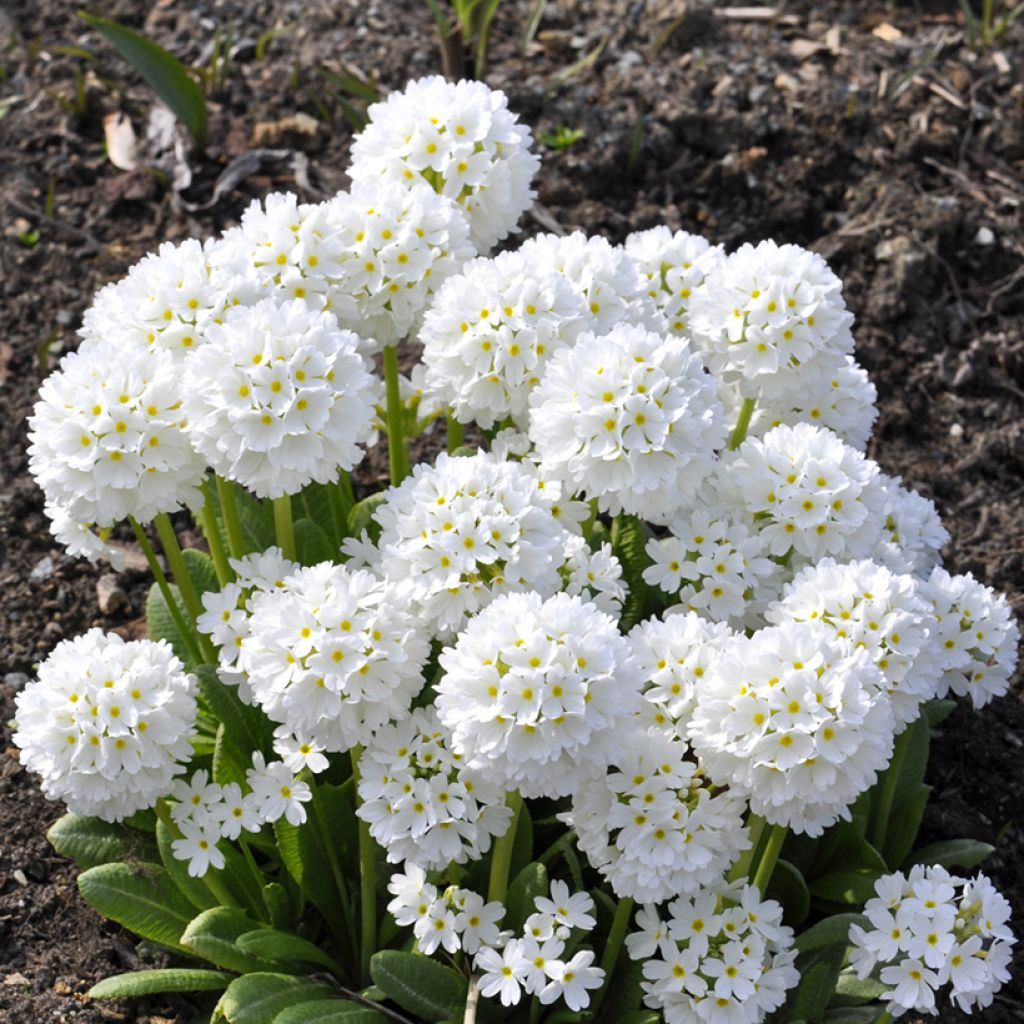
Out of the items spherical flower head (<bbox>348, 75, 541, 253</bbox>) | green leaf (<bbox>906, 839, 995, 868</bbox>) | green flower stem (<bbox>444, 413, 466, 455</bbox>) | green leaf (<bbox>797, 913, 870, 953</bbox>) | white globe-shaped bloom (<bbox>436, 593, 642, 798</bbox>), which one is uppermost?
spherical flower head (<bbox>348, 75, 541, 253</bbox>)

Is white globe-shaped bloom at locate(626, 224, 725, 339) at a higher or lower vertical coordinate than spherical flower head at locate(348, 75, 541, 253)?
lower

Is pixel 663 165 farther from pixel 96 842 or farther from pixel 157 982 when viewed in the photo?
pixel 157 982

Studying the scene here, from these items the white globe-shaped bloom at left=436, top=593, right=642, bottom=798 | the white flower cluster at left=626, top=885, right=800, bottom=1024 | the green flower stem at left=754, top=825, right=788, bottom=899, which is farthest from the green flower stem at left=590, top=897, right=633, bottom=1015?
the white globe-shaped bloom at left=436, top=593, right=642, bottom=798

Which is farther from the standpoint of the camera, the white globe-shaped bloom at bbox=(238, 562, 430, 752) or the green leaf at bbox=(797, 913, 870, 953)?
the green leaf at bbox=(797, 913, 870, 953)

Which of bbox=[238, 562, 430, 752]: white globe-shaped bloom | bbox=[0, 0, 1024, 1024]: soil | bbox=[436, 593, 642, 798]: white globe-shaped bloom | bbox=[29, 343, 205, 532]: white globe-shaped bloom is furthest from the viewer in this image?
bbox=[0, 0, 1024, 1024]: soil

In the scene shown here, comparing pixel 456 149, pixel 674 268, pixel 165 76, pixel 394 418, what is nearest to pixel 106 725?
pixel 394 418

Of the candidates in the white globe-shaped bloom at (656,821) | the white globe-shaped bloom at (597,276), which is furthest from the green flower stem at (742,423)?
the white globe-shaped bloom at (656,821)

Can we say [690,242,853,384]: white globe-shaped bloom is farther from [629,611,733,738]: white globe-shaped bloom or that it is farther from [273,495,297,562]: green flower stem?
[273,495,297,562]: green flower stem
